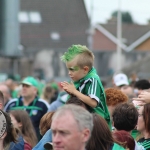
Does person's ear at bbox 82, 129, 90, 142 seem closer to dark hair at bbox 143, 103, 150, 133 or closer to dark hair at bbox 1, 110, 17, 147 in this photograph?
dark hair at bbox 1, 110, 17, 147

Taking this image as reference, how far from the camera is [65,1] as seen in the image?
65.1 metres

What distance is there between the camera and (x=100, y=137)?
267 inches

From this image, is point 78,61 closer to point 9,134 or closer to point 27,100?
point 9,134

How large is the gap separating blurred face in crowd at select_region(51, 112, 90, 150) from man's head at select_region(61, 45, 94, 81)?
227cm

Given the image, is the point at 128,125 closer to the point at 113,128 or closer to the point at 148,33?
the point at 113,128

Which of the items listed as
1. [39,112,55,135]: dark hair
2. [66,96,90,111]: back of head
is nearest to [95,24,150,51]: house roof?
[39,112,55,135]: dark hair

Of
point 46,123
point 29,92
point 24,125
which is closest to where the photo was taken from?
point 46,123

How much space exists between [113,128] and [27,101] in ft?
17.1

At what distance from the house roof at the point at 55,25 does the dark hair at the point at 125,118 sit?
53.6 meters

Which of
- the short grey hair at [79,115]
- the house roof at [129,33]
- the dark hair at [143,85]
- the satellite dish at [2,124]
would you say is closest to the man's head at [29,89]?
the dark hair at [143,85]

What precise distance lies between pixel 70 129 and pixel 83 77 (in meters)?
2.44

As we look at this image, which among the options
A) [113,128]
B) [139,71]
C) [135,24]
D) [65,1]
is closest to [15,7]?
[139,71]

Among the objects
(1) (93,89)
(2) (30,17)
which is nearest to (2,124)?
(1) (93,89)

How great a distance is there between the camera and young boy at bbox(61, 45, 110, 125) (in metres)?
7.79
